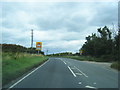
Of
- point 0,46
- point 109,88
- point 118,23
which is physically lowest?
point 109,88

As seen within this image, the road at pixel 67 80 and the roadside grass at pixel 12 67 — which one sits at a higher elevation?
the roadside grass at pixel 12 67

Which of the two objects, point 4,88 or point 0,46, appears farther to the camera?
point 0,46

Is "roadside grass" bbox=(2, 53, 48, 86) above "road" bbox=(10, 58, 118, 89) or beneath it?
above

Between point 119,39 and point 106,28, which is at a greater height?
point 106,28

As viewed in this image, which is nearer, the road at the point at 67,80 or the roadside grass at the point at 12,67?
the road at the point at 67,80

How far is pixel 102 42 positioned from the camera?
198 ft

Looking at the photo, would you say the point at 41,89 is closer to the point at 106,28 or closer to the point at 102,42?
the point at 102,42

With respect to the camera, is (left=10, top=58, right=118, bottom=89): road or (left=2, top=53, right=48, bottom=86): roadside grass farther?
(left=2, top=53, right=48, bottom=86): roadside grass

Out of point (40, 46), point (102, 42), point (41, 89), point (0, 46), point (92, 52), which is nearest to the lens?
point (41, 89)

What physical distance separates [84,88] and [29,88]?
2834mm

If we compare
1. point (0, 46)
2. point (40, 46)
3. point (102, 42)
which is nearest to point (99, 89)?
point (0, 46)

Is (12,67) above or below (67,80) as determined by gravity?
above

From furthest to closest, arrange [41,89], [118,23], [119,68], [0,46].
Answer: [118,23] < [0,46] < [119,68] < [41,89]

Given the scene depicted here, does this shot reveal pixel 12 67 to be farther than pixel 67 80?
Yes
